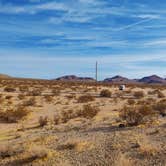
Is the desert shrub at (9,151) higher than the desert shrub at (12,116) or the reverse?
the reverse

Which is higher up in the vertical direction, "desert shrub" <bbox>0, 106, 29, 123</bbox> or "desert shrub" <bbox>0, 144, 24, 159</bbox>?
"desert shrub" <bbox>0, 106, 29, 123</bbox>

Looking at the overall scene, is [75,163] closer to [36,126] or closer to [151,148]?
[151,148]

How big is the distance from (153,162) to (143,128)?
5.39m

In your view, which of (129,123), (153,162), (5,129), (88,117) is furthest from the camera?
(88,117)

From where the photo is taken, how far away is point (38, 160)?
1130cm

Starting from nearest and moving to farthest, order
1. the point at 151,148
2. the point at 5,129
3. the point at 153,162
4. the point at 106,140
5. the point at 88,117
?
1. the point at 153,162
2. the point at 151,148
3. the point at 106,140
4. the point at 5,129
5. the point at 88,117

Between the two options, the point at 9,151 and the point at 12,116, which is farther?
the point at 12,116

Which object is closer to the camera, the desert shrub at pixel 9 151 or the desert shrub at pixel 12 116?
Answer: the desert shrub at pixel 9 151

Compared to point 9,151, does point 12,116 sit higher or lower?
higher

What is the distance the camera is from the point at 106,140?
13789 mm

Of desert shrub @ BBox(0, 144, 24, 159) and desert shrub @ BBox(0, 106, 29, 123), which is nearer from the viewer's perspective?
desert shrub @ BBox(0, 144, 24, 159)

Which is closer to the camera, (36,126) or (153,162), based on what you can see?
(153,162)

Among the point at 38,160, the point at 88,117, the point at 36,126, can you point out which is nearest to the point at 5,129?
the point at 36,126

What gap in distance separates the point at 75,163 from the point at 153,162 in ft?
7.34
